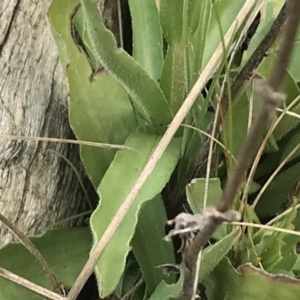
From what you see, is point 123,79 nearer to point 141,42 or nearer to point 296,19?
point 141,42

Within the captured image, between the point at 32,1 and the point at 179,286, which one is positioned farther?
the point at 32,1

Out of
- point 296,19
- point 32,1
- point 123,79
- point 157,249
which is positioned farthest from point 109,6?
point 296,19

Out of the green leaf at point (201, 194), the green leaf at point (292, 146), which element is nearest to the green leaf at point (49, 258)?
the green leaf at point (201, 194)

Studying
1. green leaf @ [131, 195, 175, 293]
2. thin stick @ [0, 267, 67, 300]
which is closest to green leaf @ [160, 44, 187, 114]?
green leaf @ [131, 195, 175, 293]

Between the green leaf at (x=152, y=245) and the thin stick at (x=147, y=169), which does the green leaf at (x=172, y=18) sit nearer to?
the thin stick at (x=147, y=169)

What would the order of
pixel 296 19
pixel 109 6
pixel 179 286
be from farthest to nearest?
pixel 109 6 < pixel 179 286 < pixel 296 19

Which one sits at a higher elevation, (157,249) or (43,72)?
(43,72)

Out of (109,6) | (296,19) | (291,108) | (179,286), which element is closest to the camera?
(296,19)
